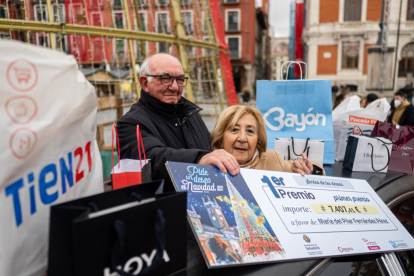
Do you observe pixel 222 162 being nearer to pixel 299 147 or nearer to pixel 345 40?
pixel 299 147

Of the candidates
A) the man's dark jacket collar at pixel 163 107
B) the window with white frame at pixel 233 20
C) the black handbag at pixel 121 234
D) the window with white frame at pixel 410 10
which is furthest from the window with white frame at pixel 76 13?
the window with white frame at pixel 410 10

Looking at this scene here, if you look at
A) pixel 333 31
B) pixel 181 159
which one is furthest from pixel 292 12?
pixel 181 159

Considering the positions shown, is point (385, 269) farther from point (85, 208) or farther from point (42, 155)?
point (42, 155)

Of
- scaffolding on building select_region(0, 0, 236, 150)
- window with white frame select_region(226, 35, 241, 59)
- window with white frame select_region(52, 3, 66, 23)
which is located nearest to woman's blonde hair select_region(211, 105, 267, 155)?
scaffolding on building select_region(0, 0, 236, 150)

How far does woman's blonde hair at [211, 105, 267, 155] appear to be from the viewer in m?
2.10

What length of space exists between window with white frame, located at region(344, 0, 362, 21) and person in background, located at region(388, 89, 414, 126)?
29.1 m

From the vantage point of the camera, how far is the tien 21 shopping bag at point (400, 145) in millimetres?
2717

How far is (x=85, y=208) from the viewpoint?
86 cm

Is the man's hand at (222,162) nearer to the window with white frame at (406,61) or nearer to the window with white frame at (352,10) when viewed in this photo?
the window with white frame at (406,61)

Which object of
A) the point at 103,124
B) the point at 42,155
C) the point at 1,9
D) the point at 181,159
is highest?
the point at 1,9

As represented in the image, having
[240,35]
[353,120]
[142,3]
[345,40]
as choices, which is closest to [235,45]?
[240,35]

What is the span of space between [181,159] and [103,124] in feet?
13.2

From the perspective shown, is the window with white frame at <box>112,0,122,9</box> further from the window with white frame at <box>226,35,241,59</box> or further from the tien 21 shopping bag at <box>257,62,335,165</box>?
the window with white frame at <box>226,35,241,59</box>

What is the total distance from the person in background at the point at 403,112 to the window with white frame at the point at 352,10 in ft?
95.4
